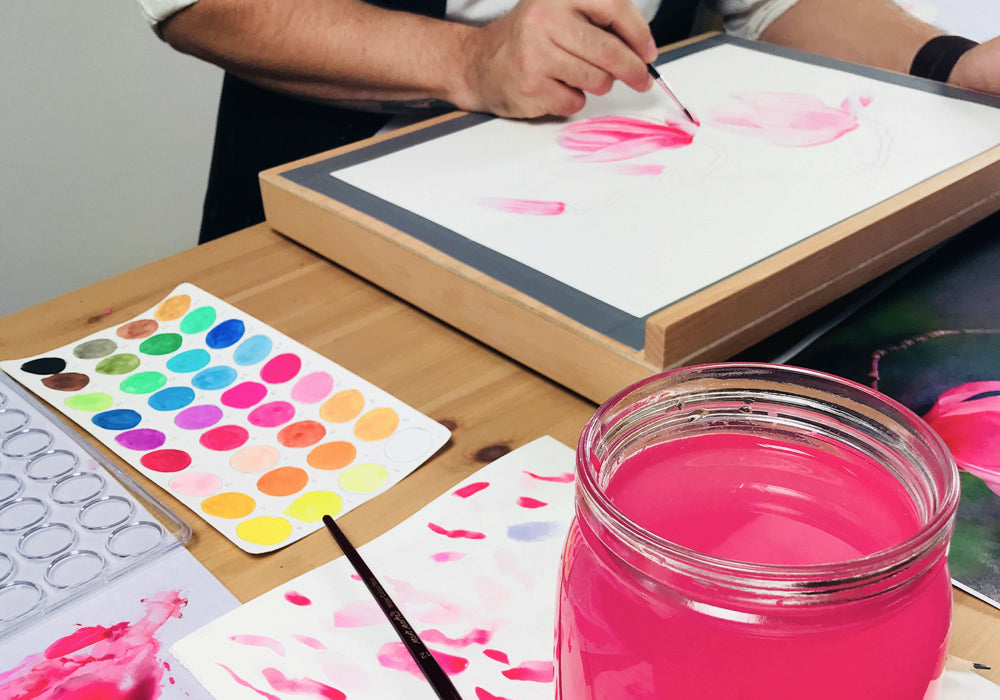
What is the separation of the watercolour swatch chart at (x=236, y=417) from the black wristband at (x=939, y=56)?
78cm

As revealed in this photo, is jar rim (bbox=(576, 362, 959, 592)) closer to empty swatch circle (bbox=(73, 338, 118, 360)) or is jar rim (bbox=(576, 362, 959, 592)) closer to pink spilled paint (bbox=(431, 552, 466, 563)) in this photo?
pink spilled paint (bbox=(431, 552, 466, 563))

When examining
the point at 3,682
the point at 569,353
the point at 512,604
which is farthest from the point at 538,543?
the point at 3,682

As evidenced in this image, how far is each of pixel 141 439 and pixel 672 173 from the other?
1.50 feet

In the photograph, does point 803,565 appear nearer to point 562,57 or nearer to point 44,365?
point 44,365

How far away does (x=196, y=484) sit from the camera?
53 cm

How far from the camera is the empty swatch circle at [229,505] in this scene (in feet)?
1.65

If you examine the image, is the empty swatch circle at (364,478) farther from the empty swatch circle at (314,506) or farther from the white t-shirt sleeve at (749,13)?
the white t-shirt sleeve at (749,13)

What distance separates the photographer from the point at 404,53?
A: 1.03 metres

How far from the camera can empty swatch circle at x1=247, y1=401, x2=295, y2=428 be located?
0.58m

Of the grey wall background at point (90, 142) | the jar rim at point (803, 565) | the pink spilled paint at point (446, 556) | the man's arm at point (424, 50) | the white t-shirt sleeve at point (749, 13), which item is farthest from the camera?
the grey wall background at point (90, 142)

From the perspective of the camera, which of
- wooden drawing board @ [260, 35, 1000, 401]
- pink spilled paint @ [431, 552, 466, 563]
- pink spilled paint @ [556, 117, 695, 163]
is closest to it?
pink spilled paint @ [431, 552, 466, 563]

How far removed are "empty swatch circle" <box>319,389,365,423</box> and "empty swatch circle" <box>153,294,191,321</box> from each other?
177mm

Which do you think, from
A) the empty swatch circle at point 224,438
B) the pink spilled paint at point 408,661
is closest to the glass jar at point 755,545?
the pink spilled paint at point 408,661

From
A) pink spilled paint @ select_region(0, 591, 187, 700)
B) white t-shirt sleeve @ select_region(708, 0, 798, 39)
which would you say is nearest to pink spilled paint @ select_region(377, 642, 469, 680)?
pink spilled paint @ select_region(0, 591, 187, 700)
